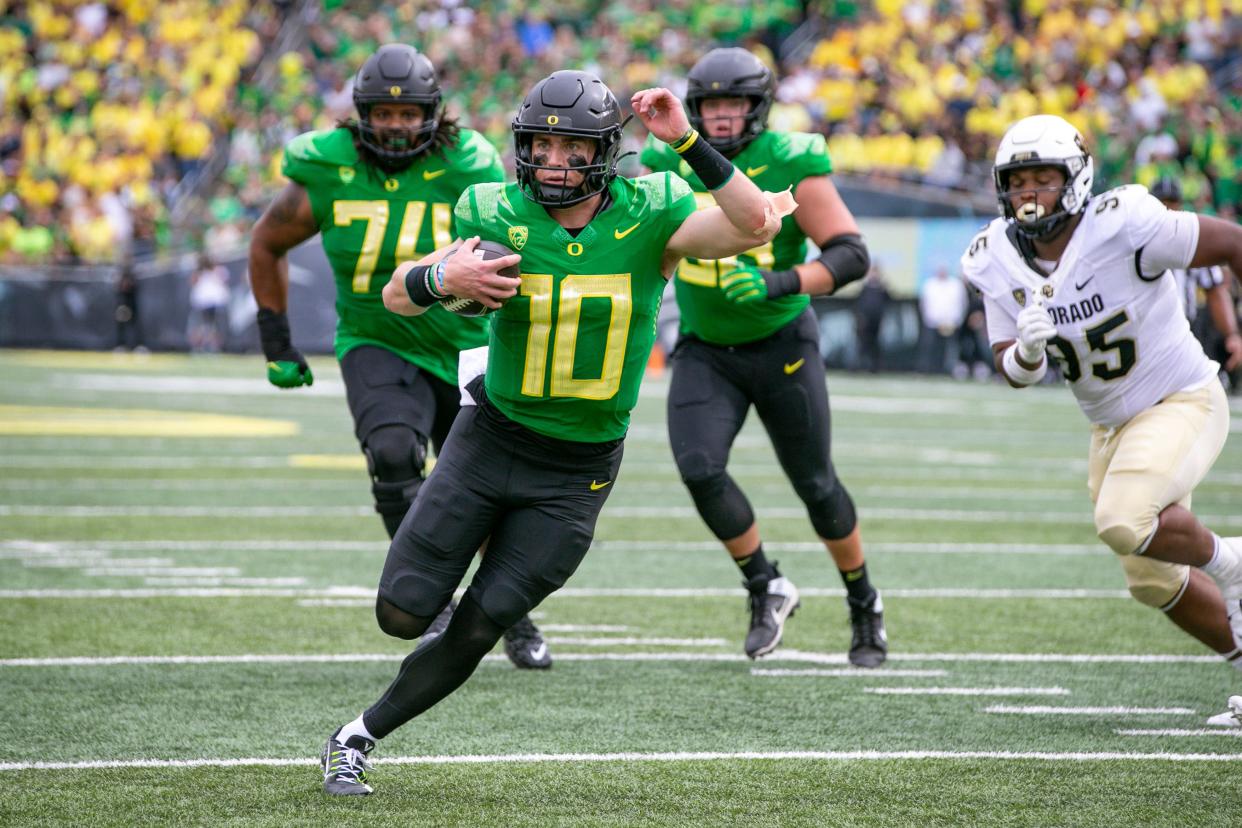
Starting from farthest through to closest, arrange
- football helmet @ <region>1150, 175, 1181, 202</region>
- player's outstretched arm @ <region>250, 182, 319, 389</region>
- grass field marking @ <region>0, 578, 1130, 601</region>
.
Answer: football helmet @ <region>1150, 175, 1181, 202</region> → grass field marking @ <region>0, 578, 1130, 601</region> → player's outstretched arm @ <region>250, 182, 319, 389</region>

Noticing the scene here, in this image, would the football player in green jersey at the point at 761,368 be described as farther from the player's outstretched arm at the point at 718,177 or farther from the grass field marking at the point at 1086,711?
the player's outstretched arm at the point at 718,177

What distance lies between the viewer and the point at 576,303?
162 inches

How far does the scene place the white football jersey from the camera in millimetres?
4777

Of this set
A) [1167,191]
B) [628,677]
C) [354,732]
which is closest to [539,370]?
[354,732]

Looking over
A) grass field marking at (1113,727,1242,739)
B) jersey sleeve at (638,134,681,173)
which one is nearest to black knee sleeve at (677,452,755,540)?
jersey sleeve at (638,134,681,173)

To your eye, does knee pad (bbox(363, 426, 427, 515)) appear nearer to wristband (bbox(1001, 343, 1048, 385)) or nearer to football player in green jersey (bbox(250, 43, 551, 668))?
football player in green jersey (bbox(250, 43, 551, 668))

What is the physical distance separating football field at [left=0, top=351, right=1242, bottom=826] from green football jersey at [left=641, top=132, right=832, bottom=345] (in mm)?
1154

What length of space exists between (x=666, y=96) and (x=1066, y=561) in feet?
16.5

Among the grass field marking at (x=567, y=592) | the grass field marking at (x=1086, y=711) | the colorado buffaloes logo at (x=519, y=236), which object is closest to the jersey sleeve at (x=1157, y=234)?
the grass field marking at (x=1086, y=711)

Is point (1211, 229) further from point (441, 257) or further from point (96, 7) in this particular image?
point (96, 7)

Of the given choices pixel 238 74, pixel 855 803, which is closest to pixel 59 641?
pixel 855 803

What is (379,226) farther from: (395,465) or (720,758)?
(720,758)

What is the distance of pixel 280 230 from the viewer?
237 inches

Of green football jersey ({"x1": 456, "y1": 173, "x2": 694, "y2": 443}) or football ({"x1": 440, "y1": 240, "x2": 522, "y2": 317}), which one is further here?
green football jersey ({"x1": 456, "y1": 173, "x2": 694, "y2": 443})
